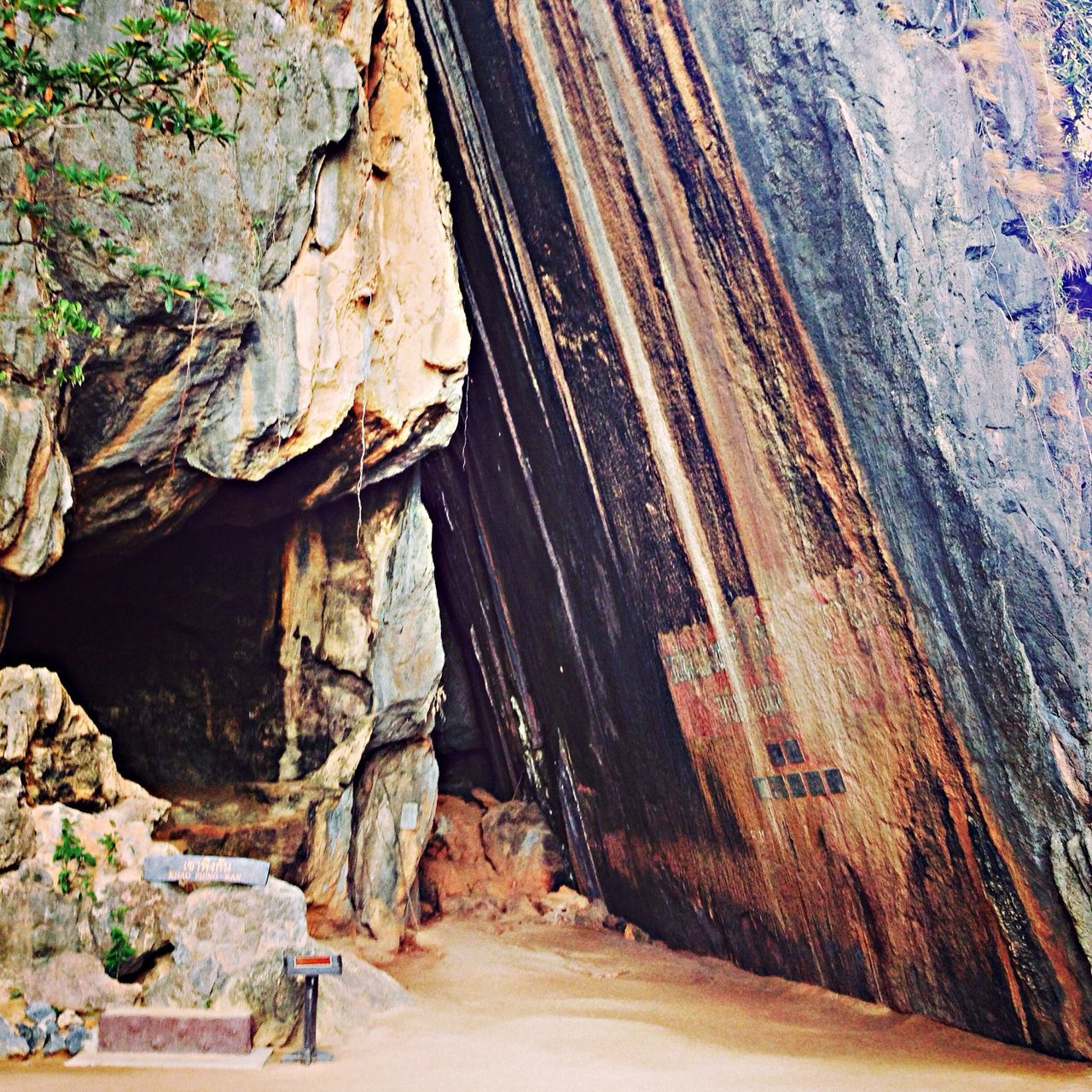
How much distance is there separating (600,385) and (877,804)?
3910 millimetres

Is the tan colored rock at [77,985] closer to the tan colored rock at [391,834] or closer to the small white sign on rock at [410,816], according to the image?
the tan colored rock at [391,834]

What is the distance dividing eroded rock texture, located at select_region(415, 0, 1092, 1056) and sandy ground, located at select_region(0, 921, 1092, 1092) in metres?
0.33

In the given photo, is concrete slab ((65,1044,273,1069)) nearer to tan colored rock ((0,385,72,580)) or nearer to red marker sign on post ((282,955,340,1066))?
red marker sign on post ((282,955,340,1066))

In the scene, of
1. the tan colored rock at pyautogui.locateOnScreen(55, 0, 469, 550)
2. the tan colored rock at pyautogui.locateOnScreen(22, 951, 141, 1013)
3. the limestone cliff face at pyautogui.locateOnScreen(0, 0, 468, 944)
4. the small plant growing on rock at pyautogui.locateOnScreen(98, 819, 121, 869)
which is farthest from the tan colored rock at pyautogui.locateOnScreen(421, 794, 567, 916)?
the tan colored rock at pyautogui.locateOnScreen(22, 951, 141, 1013)

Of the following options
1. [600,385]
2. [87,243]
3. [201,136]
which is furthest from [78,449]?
[600,385]

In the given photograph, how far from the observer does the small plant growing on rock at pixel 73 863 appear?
18.1ft

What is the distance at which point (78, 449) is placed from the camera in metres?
6.35

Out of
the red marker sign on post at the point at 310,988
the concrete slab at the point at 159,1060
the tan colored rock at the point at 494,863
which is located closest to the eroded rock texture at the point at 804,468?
the tan colored rock at the point at 494,863

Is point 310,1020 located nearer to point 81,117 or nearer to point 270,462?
point 270,462

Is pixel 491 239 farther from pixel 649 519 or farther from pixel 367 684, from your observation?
pixel 367 684

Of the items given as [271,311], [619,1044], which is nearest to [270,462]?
[271,311]

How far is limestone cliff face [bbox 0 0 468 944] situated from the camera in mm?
6426

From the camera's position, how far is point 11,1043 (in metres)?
4.83

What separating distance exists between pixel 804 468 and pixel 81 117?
540 centimetres
